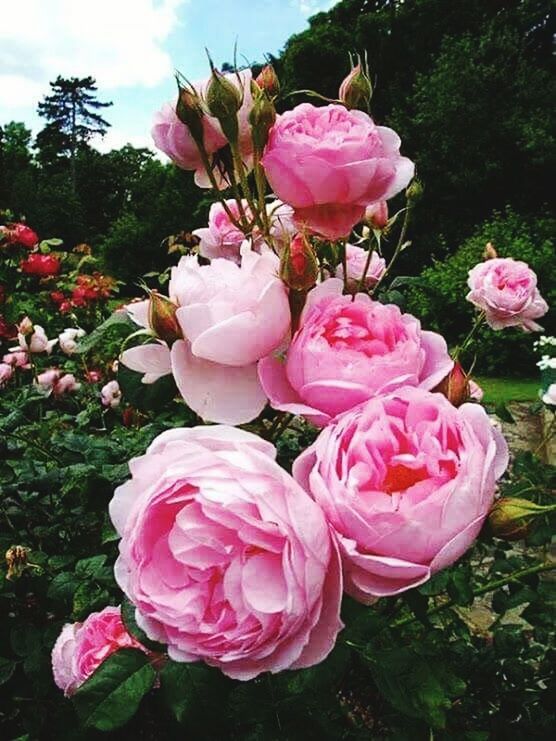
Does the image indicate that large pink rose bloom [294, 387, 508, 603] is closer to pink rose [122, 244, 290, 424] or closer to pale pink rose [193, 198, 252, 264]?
pink rose [122, 244, 290, 424]

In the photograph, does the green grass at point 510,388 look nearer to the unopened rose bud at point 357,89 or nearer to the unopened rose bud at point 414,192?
the unopened rose bud at point 414,192

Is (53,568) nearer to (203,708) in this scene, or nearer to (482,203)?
(203,708)

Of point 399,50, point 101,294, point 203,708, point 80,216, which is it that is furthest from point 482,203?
point 203,708

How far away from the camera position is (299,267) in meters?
0.52

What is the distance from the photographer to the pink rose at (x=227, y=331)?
19.2 inches

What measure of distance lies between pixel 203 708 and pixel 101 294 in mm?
2354

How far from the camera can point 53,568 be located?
976 mm

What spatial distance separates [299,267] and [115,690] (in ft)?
1.07

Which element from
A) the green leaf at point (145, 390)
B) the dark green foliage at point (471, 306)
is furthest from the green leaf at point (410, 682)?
the dark green foliage at point (471, 306)

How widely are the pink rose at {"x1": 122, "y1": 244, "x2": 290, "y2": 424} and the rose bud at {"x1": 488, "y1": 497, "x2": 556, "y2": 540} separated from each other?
16cm

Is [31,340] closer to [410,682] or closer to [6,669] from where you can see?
[6,669]

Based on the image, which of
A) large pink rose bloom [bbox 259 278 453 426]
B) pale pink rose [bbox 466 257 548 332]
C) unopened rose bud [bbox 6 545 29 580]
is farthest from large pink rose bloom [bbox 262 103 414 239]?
pale pink rose [bbox 466 257 548 332]

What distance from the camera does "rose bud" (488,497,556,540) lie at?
1.50 feet

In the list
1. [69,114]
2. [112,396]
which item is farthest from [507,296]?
[69,114]
